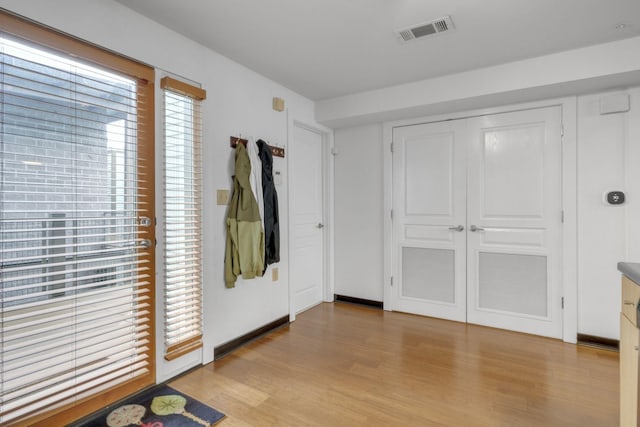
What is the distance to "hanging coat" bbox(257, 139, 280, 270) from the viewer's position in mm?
2850

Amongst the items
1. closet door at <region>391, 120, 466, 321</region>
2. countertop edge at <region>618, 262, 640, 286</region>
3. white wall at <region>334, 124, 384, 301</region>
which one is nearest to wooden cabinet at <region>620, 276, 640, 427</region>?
countertop edge at <region>618, 262, 640, 286</region>

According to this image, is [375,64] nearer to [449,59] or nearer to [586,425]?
[449,59]

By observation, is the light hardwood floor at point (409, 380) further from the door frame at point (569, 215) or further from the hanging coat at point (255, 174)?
the hanging coat at point (255, 174)

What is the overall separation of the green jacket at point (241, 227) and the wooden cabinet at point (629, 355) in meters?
2.23

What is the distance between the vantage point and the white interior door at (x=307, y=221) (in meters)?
3.57

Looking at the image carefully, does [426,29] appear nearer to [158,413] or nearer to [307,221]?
[307,221]

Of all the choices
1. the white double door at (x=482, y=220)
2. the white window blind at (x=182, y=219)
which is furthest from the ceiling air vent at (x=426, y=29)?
the white window blind at (x=182, y=219)

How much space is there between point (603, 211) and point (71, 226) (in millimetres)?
3824

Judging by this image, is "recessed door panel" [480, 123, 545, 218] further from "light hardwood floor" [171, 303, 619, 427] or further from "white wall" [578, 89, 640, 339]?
"light hardwood floor" [171, 303, 619, 427]

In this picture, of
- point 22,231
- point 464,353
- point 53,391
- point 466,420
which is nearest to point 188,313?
point 53,391

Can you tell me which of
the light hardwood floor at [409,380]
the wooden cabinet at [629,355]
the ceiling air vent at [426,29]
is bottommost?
the light hardwood floor at [409,380]

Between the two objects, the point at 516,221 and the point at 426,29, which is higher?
the point at 426,29

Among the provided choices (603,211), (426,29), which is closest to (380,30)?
(426,29)

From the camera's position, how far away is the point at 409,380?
2199 mm
